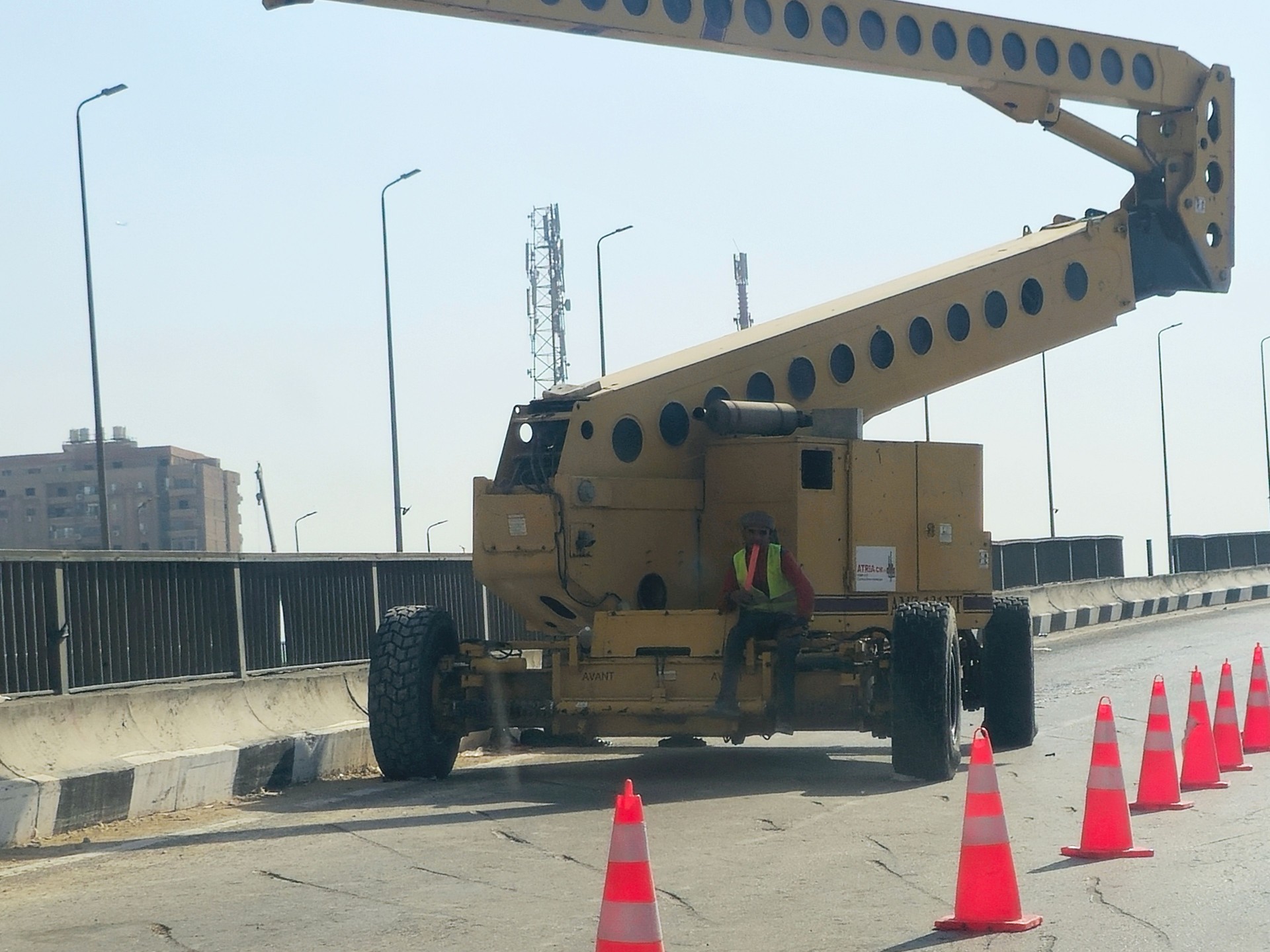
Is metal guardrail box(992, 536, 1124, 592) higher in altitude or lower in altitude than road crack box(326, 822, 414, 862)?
higher

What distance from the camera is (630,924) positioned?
5.79 metres

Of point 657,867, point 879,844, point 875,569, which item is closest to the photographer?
point 657,867

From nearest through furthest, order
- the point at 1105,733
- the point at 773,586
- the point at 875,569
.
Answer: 1. the point at 1105,733
2. the point at 773,586
3. the point at 875,569

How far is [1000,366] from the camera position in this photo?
608 inches

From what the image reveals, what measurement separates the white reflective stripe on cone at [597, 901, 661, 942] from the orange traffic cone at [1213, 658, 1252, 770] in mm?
7744

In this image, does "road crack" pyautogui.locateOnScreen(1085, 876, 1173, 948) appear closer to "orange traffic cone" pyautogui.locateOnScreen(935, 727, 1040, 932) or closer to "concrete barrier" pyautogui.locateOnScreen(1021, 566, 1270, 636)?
"orange traffic cone" pyautogui.locateOnScreen(935, 727, 1040, 932)

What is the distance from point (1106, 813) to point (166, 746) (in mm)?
6300

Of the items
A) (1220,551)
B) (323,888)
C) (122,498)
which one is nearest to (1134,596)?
(1220,551)

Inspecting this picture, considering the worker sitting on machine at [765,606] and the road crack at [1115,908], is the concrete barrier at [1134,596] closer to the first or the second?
the worker sitting on machine at [765,606]

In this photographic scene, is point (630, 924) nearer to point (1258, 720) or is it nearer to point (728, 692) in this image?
point (728, 692)

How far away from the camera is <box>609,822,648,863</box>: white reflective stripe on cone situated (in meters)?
5.86

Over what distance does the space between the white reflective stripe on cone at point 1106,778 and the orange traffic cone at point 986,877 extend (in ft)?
5.78

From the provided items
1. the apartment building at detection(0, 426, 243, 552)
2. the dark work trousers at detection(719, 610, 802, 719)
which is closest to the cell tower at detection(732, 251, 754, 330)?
the apartment building at detection(0, 426, 243, 552)

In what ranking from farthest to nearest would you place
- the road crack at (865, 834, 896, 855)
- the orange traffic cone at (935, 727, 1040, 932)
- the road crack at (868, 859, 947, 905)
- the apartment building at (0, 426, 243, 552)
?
the apartment building at (0, 426, 243, 552), the road crack at (865, 834, 896, 855), the road crack at (868, 859, 947, 905), the orange traffic cone at (935, 727, 1040, 932)
